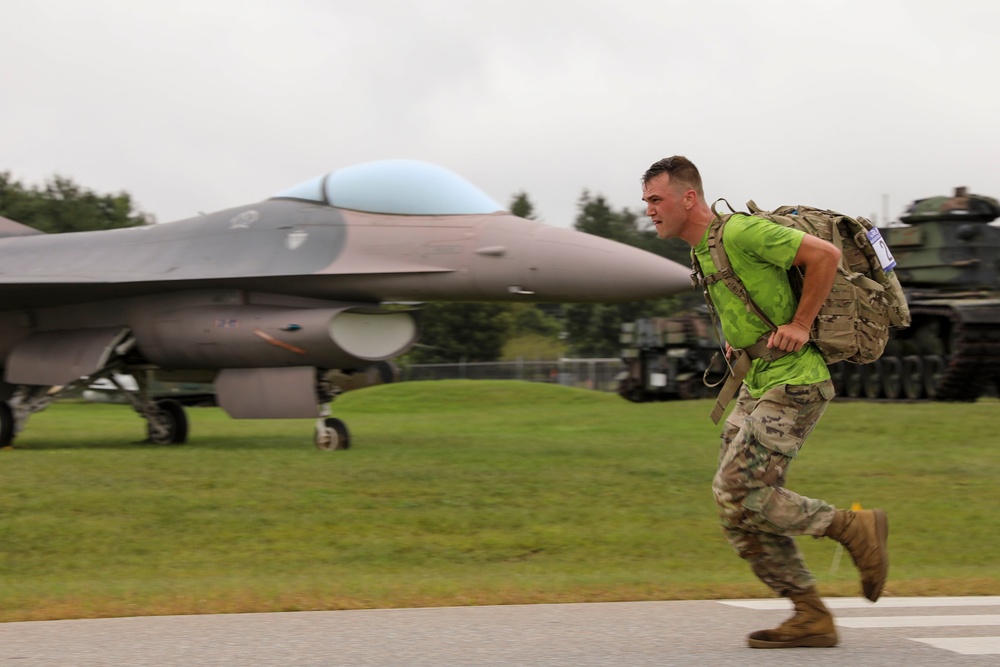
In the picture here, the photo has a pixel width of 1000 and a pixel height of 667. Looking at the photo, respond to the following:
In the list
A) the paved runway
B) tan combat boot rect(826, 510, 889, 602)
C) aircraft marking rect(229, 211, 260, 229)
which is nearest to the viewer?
the paved runway

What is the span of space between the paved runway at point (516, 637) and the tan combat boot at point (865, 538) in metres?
0.26

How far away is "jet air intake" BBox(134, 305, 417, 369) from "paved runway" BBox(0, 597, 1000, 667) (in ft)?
25.0

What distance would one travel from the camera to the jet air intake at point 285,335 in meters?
12.9

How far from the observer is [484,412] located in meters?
23.7

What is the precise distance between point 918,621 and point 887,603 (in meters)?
0.63

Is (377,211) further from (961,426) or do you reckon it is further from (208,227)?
(961,426)

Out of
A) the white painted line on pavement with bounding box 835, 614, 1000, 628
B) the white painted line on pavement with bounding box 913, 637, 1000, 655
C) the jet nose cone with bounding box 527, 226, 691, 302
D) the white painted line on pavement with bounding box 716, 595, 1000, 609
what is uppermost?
the jet nose cone with bounding box 527, 226, 691, 302

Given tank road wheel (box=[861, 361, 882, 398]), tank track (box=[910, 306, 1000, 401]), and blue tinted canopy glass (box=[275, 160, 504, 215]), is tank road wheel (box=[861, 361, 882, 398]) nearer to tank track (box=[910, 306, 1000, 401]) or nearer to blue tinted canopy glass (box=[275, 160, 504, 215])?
tank track (box=[910, 306, 1000, 401])

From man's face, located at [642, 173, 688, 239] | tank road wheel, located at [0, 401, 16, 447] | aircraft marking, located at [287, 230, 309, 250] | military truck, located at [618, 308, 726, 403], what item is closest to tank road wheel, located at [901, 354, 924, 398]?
military truck, located at [618, 308, 726, 403]

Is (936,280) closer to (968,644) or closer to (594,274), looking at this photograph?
(594,274)

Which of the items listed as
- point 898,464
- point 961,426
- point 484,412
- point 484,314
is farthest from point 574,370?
point 898,464

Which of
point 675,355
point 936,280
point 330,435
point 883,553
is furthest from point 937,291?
point 883,553

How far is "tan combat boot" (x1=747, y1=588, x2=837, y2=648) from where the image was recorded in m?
4.51

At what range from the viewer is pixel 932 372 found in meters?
22.5
